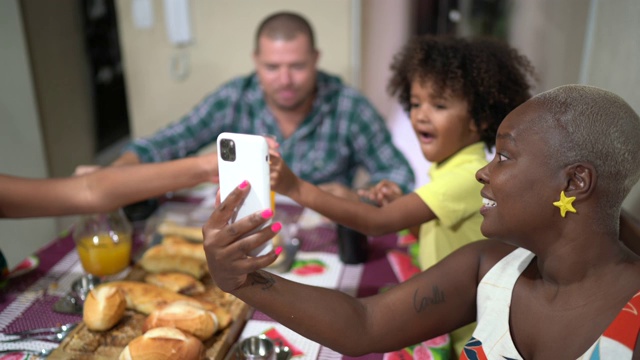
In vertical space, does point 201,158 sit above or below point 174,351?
above

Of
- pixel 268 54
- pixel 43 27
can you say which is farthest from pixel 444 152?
pixel 43 27

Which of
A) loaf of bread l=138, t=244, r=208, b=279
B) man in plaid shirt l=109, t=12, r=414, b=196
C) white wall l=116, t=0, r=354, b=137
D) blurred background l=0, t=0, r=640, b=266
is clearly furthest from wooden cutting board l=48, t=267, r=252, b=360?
white wall l=116, t=0, r=354, b=137

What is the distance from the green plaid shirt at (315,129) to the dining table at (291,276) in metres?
0.50

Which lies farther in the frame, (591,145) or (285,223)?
(285,223)

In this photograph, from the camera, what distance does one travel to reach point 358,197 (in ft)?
4.88

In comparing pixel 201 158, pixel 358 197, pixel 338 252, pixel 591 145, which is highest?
Result: pixel 591 145

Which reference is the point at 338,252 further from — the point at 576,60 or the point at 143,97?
the point at 143,97

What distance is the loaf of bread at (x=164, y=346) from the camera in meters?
0.94

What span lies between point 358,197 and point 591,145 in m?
0.78

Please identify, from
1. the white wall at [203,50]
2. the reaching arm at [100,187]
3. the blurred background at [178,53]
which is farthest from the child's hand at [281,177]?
the white wall at [203,50]

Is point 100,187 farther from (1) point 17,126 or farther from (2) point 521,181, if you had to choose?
(1) point 17,126

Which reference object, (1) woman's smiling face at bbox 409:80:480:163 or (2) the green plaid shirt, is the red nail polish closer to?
(1) woman's smiling face at bbox 409:80:480:163

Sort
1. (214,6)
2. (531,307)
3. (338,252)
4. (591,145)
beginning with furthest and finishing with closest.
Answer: (214,6) < (338,252) < (531,307) < (591,145)

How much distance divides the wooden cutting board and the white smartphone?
334mm
